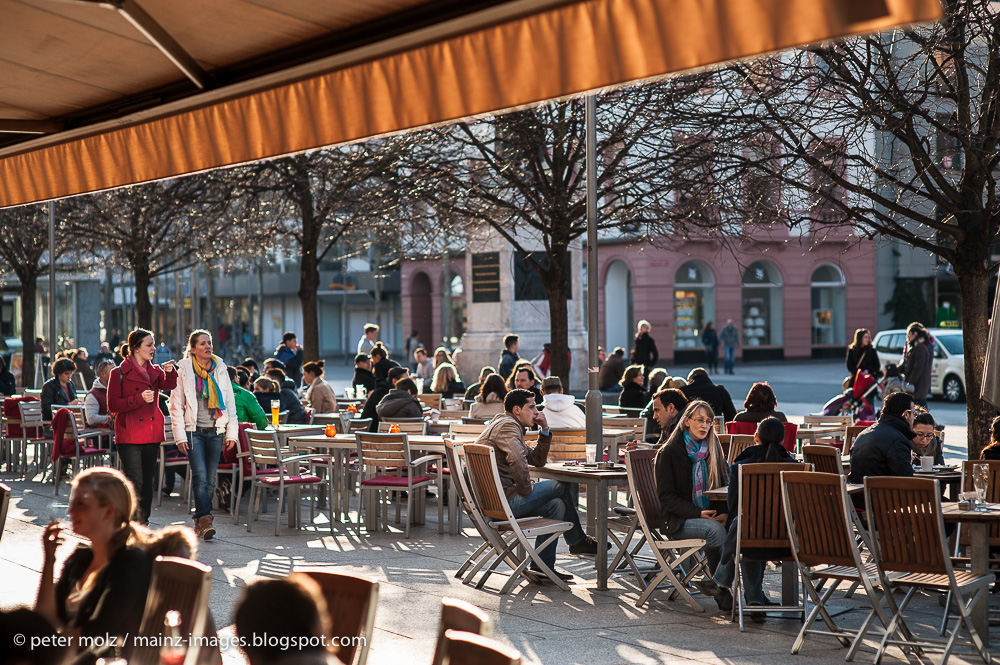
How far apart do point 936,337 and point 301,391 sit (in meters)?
18.0

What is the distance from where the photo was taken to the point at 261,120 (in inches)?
166

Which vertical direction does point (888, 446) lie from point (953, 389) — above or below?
above

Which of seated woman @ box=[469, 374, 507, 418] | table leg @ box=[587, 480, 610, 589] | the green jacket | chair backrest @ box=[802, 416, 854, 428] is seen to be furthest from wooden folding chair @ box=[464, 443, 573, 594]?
chair backrest @ box=[802, 416, 854, 428]

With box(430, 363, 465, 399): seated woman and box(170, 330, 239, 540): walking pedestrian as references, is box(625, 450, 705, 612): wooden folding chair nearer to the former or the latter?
box(170, 330, 239, 540): walking pedestrian

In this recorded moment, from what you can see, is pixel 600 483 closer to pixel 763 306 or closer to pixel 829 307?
pixel 763 306

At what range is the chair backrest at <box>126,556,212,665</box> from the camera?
3.84m

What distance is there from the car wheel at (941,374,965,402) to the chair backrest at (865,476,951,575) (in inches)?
938

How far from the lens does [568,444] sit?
11977 mm

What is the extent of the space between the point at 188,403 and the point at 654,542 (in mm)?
4982

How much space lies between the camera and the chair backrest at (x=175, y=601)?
12.6 feet

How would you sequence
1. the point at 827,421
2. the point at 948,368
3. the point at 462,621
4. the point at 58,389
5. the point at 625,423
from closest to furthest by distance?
the point at 462,621
the point at 625,423
the point at 827,421
the point at 58,389
the point at 948,368

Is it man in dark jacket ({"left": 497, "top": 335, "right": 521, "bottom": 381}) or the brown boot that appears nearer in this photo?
the brown boot

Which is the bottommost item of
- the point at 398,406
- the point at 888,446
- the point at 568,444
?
the point at 568,444

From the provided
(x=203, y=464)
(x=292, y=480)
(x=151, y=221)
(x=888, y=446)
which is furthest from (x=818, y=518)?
(x=151, y=221)
